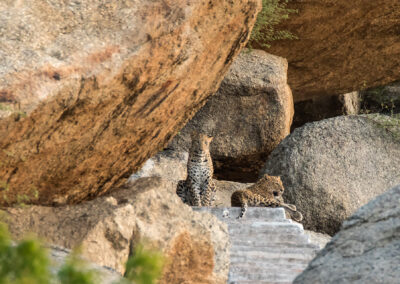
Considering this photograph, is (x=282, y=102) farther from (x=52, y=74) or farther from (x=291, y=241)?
(x=52, y=74)

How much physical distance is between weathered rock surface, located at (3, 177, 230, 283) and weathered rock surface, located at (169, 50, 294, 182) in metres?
5.22

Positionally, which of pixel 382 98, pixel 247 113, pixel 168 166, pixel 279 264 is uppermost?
pixel 382 98

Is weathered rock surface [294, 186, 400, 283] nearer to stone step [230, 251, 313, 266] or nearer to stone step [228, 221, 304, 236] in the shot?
stone step [230, 251, 313, 266]

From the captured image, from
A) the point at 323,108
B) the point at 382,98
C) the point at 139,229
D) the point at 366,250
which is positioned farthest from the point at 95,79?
the point at 382,98

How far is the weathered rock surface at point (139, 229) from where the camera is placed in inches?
151

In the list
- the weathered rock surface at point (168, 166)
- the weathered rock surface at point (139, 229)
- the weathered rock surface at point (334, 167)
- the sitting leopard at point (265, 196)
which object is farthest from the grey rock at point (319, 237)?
the weathered rock surface at point (139, 229)

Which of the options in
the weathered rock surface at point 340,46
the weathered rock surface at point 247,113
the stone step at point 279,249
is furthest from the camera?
the weathered rock surface at point 247,113

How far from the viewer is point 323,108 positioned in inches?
489

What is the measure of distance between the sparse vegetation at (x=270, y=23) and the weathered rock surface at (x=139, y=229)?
15.2ft

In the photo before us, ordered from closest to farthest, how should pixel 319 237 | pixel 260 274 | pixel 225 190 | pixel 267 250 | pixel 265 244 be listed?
pixel 260 274 → pixel 267 250 → pixel 265 244 → pixel 319 237 → pixel 225 190

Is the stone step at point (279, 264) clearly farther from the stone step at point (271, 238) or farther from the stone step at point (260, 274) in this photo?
the stone step at point (271, 238)

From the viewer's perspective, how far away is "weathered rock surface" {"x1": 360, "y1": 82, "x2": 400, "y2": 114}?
40.2ft

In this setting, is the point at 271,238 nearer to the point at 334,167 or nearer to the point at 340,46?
the point at 334,167

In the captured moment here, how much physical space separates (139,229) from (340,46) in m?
6.44
